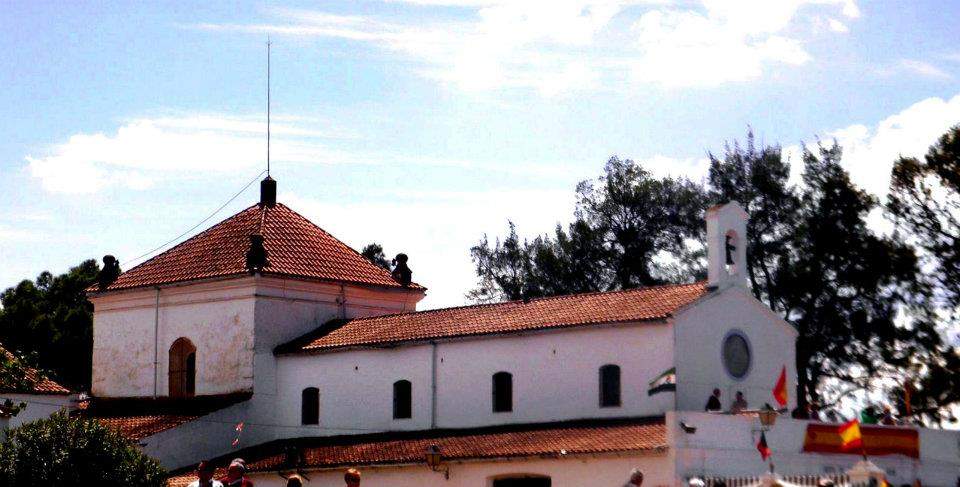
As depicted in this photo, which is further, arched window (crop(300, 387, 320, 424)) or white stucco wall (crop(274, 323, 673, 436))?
arched window (crop(300, 387, 320, 424))

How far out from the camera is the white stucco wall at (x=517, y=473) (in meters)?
33.4

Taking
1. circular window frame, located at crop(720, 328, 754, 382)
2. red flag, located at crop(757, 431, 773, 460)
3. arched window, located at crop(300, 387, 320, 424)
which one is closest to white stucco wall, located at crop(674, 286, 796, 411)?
circular window frame, located at crop(720, 328, 754, 382)

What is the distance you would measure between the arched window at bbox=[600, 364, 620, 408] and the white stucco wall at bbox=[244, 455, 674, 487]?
3.43 m

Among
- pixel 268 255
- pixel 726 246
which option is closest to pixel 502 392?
pixel 726 246

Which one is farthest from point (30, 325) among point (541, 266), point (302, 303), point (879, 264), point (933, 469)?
point (933, 469)

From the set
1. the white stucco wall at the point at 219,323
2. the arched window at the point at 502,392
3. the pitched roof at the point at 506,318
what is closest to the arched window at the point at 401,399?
the pitched roof at the point at 506,318

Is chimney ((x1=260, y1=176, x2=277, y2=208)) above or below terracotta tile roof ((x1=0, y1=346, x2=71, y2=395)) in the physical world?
above

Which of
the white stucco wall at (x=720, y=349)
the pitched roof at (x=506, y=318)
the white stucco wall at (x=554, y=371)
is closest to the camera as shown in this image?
the white stucco wall at (x=720, y=349)

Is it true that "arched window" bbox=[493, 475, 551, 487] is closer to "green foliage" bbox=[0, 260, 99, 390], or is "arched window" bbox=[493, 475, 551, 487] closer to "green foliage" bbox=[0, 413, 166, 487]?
"green foliage" bbox=[0, 413, 166, 487]

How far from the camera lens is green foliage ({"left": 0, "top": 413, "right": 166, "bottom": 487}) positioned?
3238 centimetres

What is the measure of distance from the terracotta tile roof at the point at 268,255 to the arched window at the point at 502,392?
8.23m

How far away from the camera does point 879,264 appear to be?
54.0 meters

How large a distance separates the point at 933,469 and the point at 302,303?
756 inches

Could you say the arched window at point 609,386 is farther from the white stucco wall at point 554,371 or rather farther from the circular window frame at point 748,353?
the circular window frame at point 748,353
